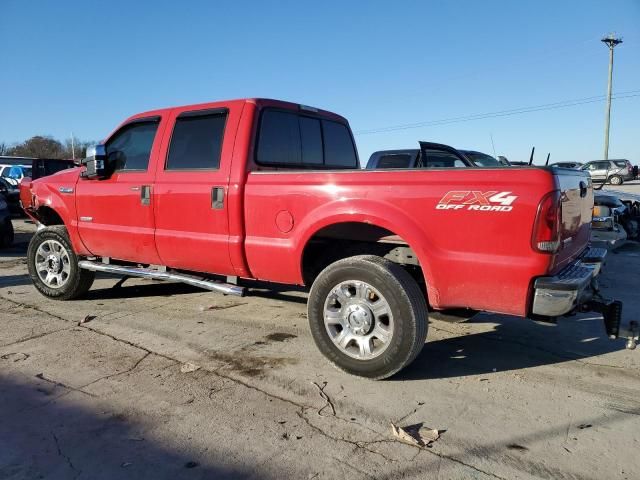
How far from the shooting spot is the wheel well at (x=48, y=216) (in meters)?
6.16

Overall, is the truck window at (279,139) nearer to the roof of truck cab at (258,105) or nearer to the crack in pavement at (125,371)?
the roof of truck cab at (258,105)

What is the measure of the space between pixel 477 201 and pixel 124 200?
3589 mm

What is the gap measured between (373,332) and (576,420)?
4.49 ft

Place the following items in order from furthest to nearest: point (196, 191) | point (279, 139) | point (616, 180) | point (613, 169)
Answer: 1. point (613, 169)
2. point (616, 180)
3. point (279, 139)
4. point (196, 191)

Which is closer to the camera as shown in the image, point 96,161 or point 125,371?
point 125,371

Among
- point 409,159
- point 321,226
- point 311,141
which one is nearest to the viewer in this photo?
point 321,226

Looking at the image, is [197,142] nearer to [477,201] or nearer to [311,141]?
[311,141]

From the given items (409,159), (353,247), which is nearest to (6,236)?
(409,159)

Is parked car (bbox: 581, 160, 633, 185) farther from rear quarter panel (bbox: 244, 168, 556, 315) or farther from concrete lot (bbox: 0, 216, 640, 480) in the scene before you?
rear quarter panel (bbox: 244, 168, 556, 315)

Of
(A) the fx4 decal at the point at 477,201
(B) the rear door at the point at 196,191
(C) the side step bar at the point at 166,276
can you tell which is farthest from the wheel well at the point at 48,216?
(A) the fx4 decal at the point at 477,201

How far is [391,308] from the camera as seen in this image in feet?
11.4

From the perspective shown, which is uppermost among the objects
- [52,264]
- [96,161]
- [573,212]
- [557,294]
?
[96,161]

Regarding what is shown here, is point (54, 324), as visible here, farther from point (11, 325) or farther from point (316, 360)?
point (316, 360)

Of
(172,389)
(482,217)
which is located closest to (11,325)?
(172,389)
